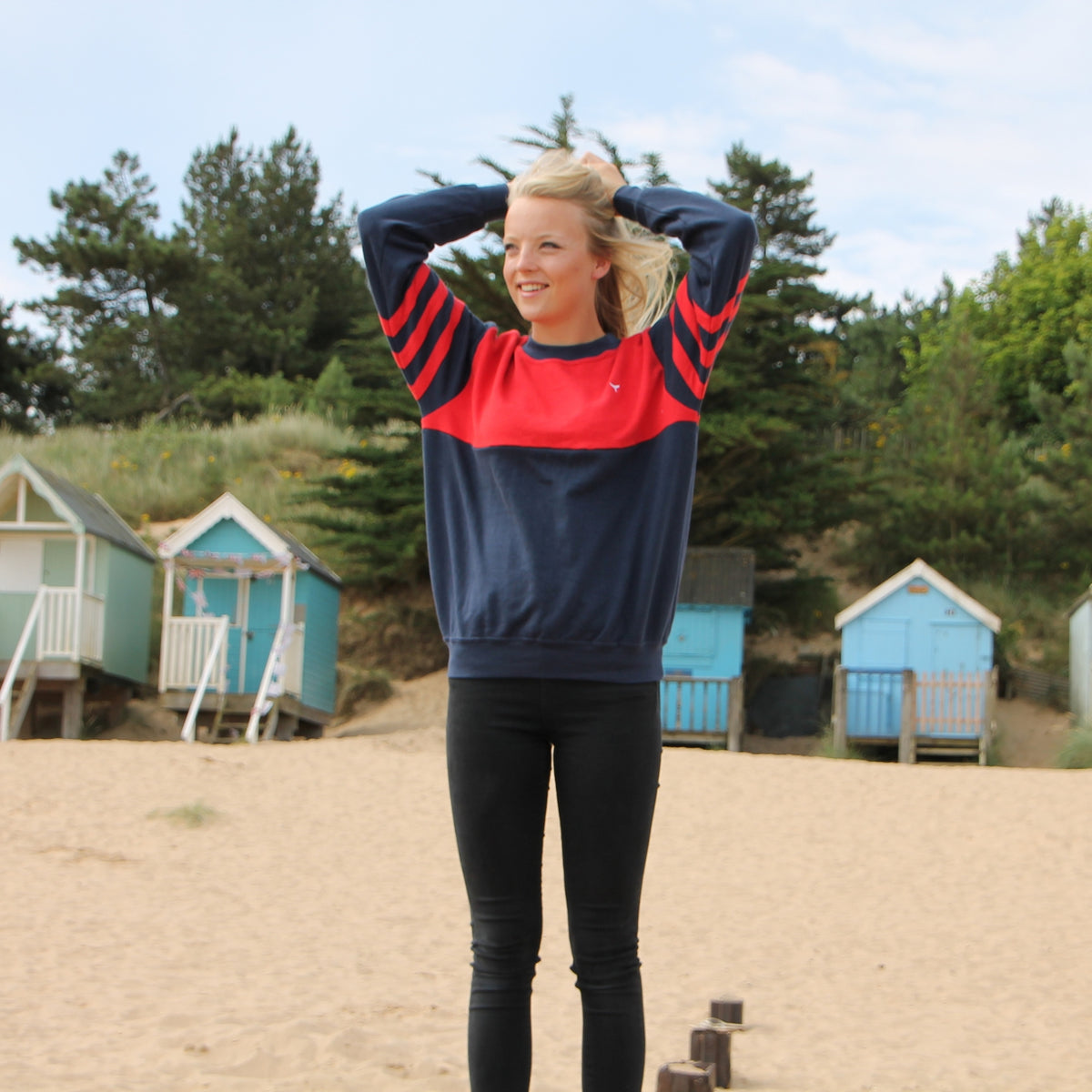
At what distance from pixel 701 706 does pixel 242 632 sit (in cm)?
549

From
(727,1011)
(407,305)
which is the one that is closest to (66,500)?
(727,1011)

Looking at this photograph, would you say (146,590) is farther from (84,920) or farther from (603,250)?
(603,250)

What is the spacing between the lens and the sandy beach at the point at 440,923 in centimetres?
446

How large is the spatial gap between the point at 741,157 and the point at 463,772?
26.2 m

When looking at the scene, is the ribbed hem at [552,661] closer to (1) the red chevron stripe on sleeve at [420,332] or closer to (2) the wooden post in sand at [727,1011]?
(1) the red chevron stripe on sleeve at [420,332]

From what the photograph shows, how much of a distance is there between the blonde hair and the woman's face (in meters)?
0.02

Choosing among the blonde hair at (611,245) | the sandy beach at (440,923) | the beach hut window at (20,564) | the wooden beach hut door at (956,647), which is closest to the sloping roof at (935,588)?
the wooden beach hut door at (956,647)

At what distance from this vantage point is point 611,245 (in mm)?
2547

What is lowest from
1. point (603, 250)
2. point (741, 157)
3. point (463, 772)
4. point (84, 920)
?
point (84, 920)

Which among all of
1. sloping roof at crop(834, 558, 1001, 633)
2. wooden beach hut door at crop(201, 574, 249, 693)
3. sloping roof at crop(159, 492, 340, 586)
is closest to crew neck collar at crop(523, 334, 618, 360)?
sloping roof at crop(159, 492, 340, 586)

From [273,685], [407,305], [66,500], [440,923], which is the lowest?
[440,923]

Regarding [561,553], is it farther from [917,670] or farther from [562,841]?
[917,670]

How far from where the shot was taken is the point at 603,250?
255 centimetres

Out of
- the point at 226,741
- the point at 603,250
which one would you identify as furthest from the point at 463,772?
the point at 226,741
